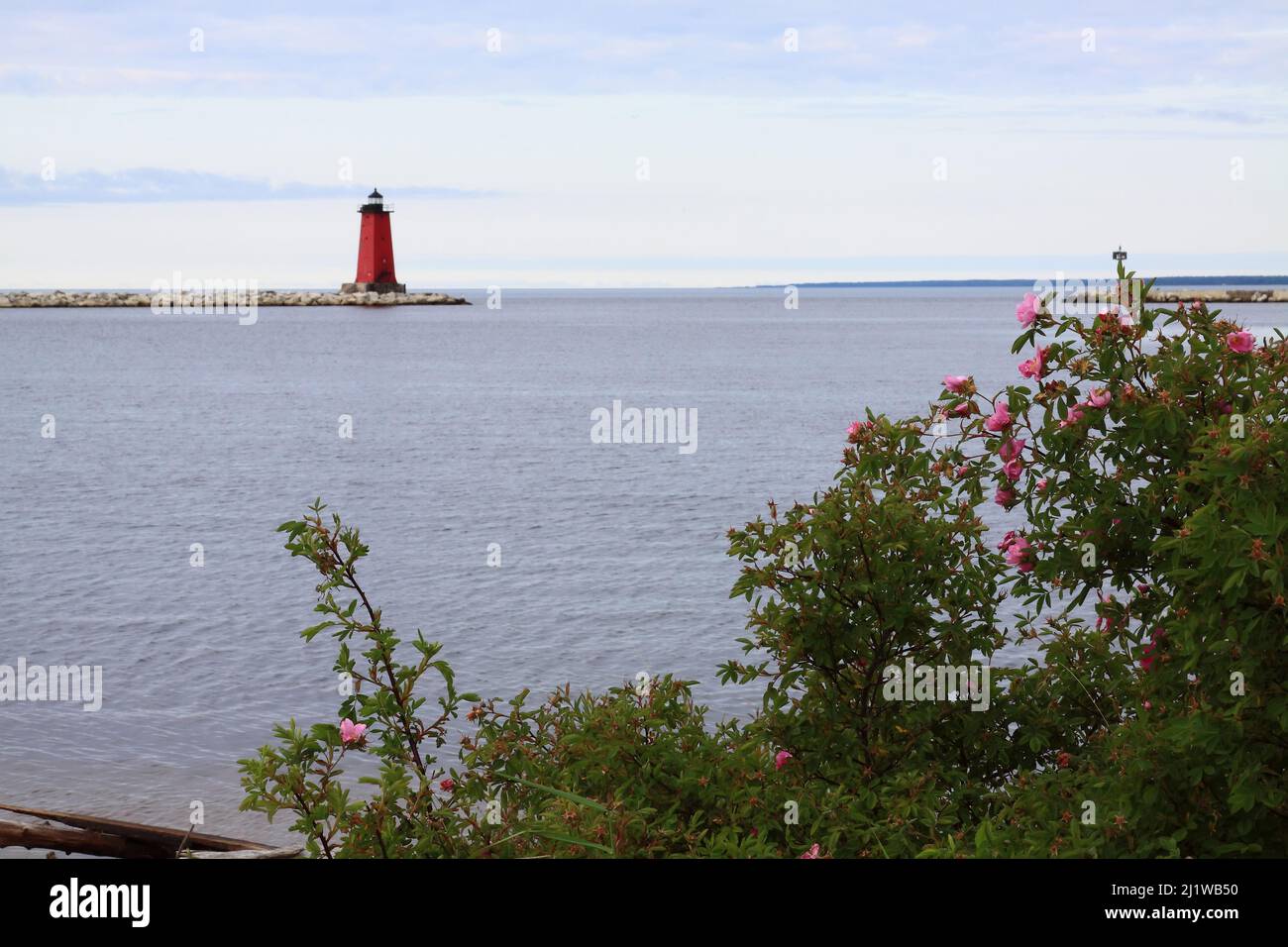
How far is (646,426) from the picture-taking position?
5238 centimetres

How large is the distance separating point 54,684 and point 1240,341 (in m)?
14.6

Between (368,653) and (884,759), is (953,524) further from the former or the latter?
(368,653)

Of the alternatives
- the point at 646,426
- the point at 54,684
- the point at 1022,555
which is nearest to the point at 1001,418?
the point at 1022,555

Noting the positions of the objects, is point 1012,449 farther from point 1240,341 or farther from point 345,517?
point 345,517

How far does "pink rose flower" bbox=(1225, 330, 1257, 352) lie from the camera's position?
514 centimetres

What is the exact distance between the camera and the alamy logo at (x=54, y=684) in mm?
15023

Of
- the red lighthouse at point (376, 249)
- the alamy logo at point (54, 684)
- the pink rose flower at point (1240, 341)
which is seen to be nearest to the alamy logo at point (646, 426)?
the alamy logo at point (54, 684)

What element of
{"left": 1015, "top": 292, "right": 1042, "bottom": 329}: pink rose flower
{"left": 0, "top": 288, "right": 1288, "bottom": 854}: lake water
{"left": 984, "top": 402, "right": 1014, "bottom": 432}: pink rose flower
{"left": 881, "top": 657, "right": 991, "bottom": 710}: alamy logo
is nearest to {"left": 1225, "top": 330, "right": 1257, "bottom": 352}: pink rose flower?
{"left": 1015, "top": 292, "right": 1042, "bottom": 329}: pink rose flower

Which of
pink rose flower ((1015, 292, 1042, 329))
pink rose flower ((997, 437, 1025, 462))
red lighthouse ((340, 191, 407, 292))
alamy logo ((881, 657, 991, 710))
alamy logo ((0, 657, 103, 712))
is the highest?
red lighthouse ((340, 191, 407, 292))

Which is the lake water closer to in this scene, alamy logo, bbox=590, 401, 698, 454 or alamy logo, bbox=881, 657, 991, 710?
alamy logo, bbox=590, 401, 698, 454

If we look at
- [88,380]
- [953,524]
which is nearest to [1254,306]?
[88,380]

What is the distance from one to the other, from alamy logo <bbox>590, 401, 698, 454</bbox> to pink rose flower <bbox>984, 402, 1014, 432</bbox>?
35.0 meters
